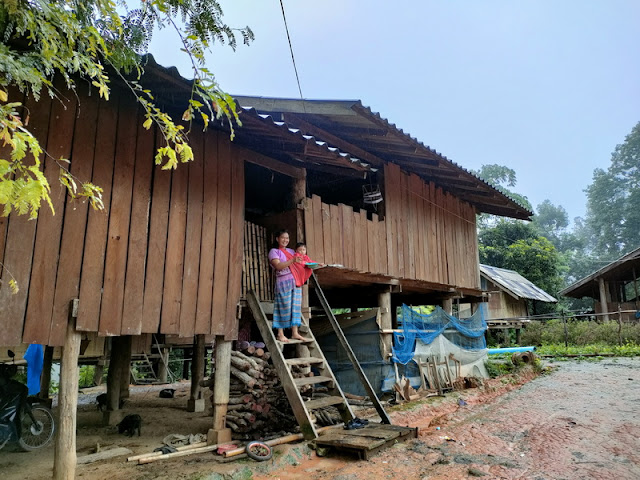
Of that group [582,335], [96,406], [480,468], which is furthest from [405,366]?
[582,335]

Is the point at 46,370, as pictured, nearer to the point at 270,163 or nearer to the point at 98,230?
the point at 98,230

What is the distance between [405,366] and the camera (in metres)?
9.31

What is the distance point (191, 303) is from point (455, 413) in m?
5.33

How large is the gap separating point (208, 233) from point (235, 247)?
50 centimetres

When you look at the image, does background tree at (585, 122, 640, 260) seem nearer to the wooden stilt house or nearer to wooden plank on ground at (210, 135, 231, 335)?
the wooden stilt house

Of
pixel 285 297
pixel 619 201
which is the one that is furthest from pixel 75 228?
pixel 619 201

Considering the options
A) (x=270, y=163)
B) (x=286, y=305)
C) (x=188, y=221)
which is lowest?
(x=286, y=305)

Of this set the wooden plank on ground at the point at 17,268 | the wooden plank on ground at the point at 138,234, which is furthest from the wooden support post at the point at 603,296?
the wooden plank on ground at the point at 17,268

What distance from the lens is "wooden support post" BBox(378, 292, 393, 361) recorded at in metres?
9.02

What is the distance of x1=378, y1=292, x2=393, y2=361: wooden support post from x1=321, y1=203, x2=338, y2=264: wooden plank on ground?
2.15 metres

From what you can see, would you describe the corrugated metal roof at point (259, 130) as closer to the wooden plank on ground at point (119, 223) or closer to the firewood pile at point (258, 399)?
the wooden plank on ground at point (119, 223)

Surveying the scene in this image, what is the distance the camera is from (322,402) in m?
5.75

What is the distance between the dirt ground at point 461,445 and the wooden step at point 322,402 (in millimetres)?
497

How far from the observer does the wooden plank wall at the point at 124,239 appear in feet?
14.1
